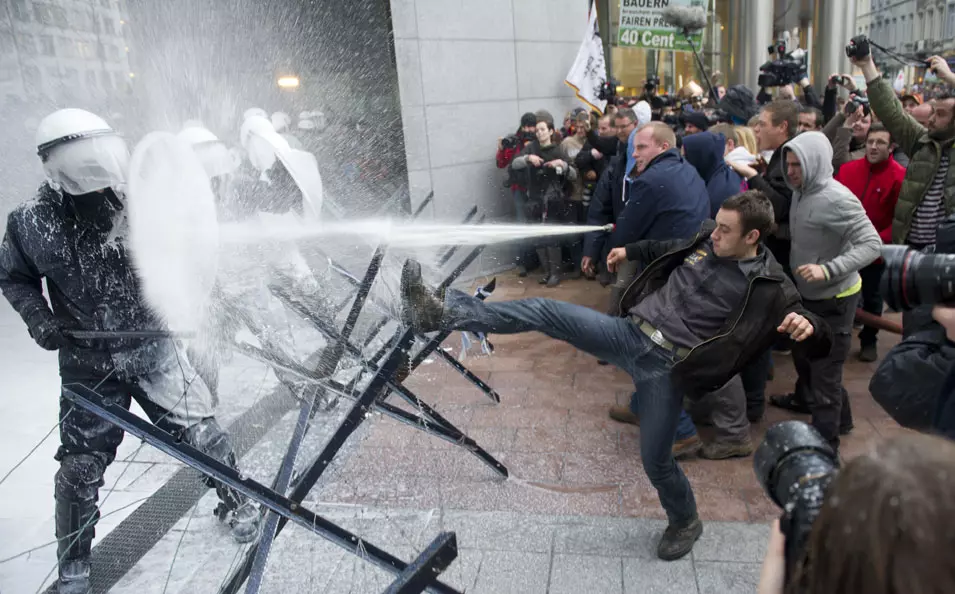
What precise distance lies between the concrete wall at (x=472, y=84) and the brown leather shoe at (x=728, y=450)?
436 centimetres

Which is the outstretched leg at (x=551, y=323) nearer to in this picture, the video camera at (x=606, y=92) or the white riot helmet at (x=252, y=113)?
the white riot helmet at (x=252, y=113)

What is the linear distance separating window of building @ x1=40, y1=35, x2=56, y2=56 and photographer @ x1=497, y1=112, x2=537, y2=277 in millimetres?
4246

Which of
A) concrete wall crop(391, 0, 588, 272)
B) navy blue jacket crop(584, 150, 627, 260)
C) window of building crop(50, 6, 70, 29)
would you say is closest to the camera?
navy blue jacket crop(584, 150, 627, 260)

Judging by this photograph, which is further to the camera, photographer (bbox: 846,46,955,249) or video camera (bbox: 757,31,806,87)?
video camera (bbox: 757,31,806,87)

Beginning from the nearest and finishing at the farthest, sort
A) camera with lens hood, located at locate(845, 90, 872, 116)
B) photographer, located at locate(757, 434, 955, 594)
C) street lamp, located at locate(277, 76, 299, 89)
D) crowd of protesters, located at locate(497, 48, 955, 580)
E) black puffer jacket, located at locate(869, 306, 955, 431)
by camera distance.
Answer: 1. photographer, located at locate(757, 434, 955, 594)
2. black puffer jacket, located at locate(869, 306, 955, 431)
3. crowd of protesters, located at locate(497, 48, 955, 580)
4. camera with lens hood, located at locate(845, 90, 872, 116)
5. street lamp, located at locate(277, 76, 299, 89)

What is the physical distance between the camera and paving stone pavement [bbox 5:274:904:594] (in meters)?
2.79

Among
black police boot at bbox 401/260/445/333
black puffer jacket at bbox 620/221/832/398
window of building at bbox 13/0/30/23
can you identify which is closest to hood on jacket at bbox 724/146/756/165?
black puffer jacket at bbox 620/221/832/398

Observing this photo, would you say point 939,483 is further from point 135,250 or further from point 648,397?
point 135,250

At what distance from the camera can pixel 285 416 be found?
3.87m

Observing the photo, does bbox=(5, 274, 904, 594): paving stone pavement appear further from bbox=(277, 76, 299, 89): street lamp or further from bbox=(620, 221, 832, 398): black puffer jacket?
bbox=(277, 76, 299, 89): street lamp

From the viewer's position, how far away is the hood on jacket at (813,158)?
3477 mm

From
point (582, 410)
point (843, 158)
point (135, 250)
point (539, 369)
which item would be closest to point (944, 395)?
point (582, 410)

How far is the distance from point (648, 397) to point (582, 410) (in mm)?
1563

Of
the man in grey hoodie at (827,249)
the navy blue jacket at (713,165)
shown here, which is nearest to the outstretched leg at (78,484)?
the man in grey hoodie at (827,249)
